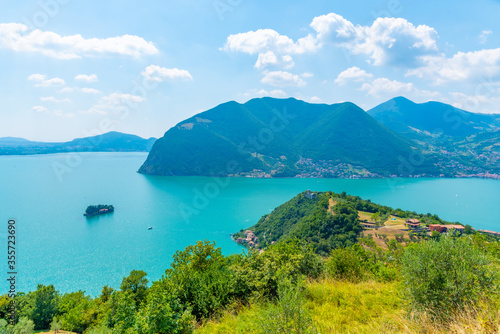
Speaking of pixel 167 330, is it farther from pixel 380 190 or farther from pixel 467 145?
pixel 467 145

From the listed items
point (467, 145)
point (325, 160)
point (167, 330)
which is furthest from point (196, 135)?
point (467, 145)

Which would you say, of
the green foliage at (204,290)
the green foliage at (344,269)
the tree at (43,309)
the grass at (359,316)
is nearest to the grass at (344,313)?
the grass at (359,316)

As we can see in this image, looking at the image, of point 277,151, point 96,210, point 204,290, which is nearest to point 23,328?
point 204,290

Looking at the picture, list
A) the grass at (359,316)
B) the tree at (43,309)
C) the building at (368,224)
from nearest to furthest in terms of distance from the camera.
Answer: the grass at (359,316) → the tree at (43,309) → the building at (368,224)

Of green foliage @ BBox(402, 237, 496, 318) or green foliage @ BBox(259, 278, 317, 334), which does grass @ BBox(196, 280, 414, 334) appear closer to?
green foliage @ BBox(259, 278, 317, 334)

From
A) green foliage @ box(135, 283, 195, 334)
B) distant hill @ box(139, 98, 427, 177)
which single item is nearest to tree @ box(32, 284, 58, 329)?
green foliage @ box(135, 283, 195, 334)

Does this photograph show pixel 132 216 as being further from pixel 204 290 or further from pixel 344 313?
pixel 344 313

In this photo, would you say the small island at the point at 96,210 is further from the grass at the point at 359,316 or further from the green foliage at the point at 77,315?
the grass at the point at 359,316

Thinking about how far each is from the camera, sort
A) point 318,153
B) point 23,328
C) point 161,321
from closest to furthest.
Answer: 1. point 161,321
2. point 23,328
3. point 318,153
